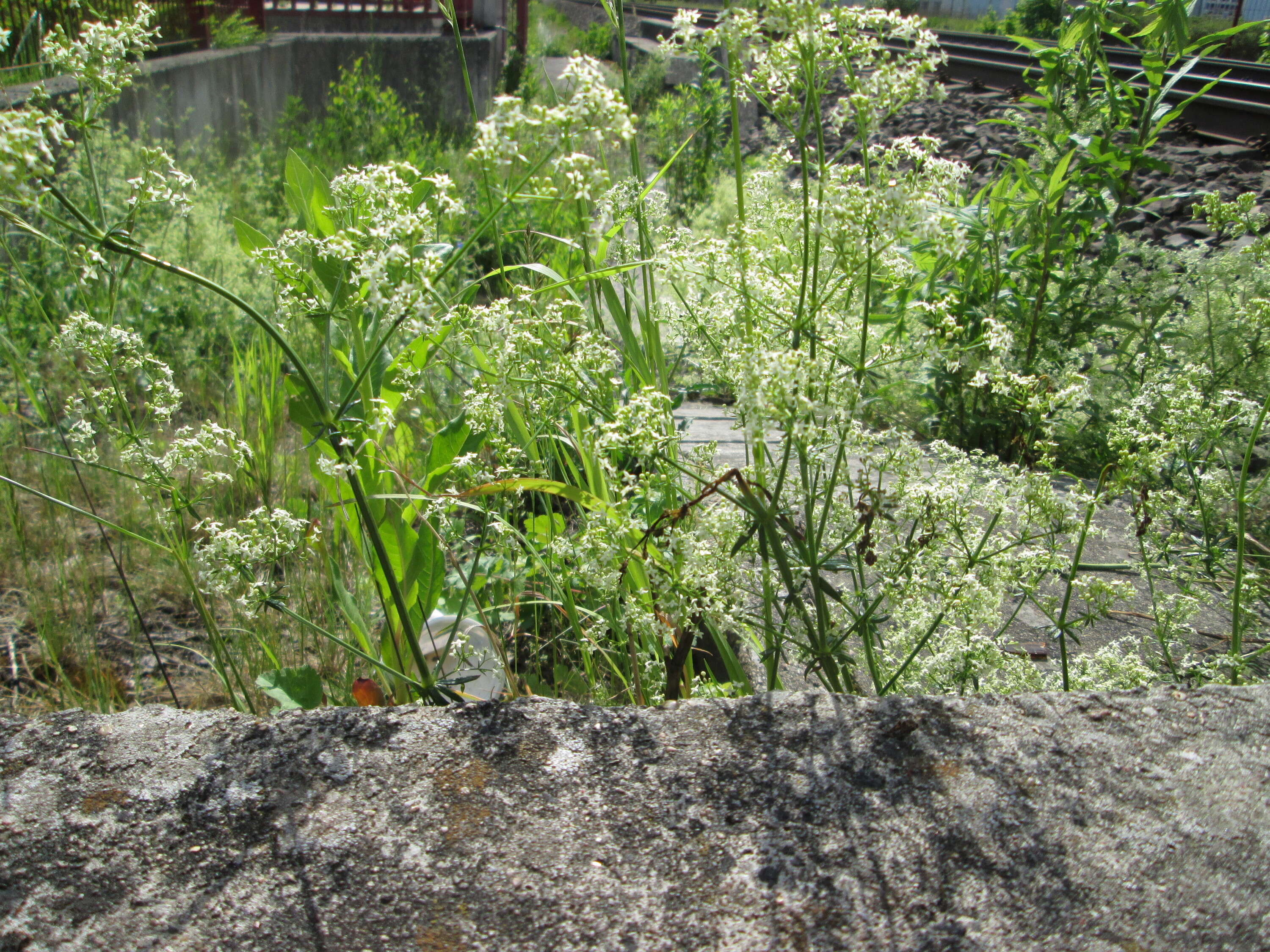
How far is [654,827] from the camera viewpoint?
1.19m

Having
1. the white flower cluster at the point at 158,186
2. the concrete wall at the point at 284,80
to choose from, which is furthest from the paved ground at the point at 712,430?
the concrete wall at the point at 284,80

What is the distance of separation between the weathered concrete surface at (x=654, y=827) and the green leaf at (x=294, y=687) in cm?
47

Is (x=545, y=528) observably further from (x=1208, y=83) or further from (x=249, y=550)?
(x=1208, y=83)

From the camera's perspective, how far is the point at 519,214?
5.24 meters

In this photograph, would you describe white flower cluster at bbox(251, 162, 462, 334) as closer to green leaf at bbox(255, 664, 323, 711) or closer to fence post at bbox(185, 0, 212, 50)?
green leaf at bbox(255, 664, 323, 711)

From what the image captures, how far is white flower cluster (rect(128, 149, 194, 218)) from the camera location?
1376 millimetres

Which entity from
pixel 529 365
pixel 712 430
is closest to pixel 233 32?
pixel 712 430

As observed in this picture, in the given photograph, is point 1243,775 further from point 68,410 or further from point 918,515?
point 68,410

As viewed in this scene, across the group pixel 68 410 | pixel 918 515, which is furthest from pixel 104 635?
pixel 918 515

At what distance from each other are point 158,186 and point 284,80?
42.9 ft

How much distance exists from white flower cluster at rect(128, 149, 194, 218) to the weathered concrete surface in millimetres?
854

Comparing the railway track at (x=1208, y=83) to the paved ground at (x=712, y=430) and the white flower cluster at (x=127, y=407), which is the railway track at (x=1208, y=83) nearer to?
the paved ground at (x=712, y=430)

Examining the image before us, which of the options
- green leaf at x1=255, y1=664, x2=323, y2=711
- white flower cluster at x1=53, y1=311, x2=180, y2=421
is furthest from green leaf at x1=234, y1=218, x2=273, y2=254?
green leaf at x1=255, y1=664, x2=323, y2=711

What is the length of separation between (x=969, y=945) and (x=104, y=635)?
8.61 feet
